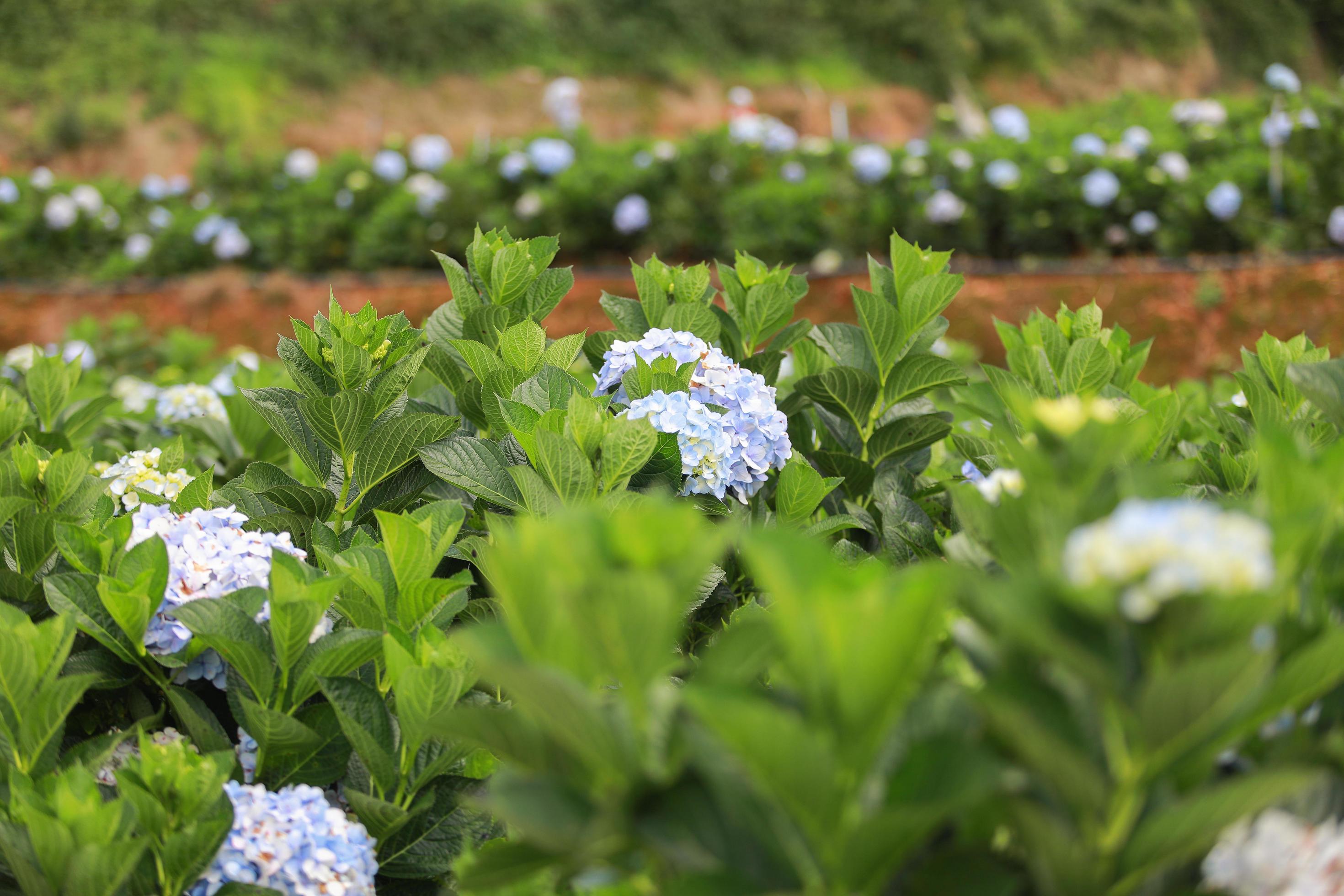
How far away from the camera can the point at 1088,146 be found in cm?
625

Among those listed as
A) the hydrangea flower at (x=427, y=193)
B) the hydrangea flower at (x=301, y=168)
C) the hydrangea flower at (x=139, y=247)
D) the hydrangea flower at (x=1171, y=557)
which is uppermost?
the hydrangea flower at (x=1171, y=557)

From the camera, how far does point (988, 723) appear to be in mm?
643

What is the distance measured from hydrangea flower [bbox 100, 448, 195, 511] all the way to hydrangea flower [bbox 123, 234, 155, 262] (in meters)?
7.04

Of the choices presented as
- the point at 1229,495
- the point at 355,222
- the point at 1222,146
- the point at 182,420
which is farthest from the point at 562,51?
the point at 1229,495

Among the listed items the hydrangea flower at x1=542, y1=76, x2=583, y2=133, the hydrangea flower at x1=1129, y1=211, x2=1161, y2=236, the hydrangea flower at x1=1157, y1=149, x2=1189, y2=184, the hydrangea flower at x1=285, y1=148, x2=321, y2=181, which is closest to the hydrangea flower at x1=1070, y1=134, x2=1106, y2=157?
the hydrangea flower at x1=1157, y1=149, x2=1189, y2=184

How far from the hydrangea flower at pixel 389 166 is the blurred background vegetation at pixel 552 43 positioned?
691 cm

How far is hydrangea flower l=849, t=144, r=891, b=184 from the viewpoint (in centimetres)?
645

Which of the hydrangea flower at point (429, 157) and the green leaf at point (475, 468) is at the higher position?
the green leaf at point (475, 468)

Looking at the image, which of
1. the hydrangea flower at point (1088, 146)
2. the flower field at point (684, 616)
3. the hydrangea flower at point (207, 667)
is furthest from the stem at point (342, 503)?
the hydrangea flower at point (1088, 146)

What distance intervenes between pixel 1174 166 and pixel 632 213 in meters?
3.15

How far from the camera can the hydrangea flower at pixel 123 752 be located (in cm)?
110

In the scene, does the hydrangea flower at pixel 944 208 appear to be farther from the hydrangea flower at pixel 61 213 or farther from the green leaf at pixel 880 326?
the hydrangea flower at pixel 61 213

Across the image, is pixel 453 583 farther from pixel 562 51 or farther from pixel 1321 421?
pixel 562 51

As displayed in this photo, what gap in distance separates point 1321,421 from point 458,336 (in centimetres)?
116
